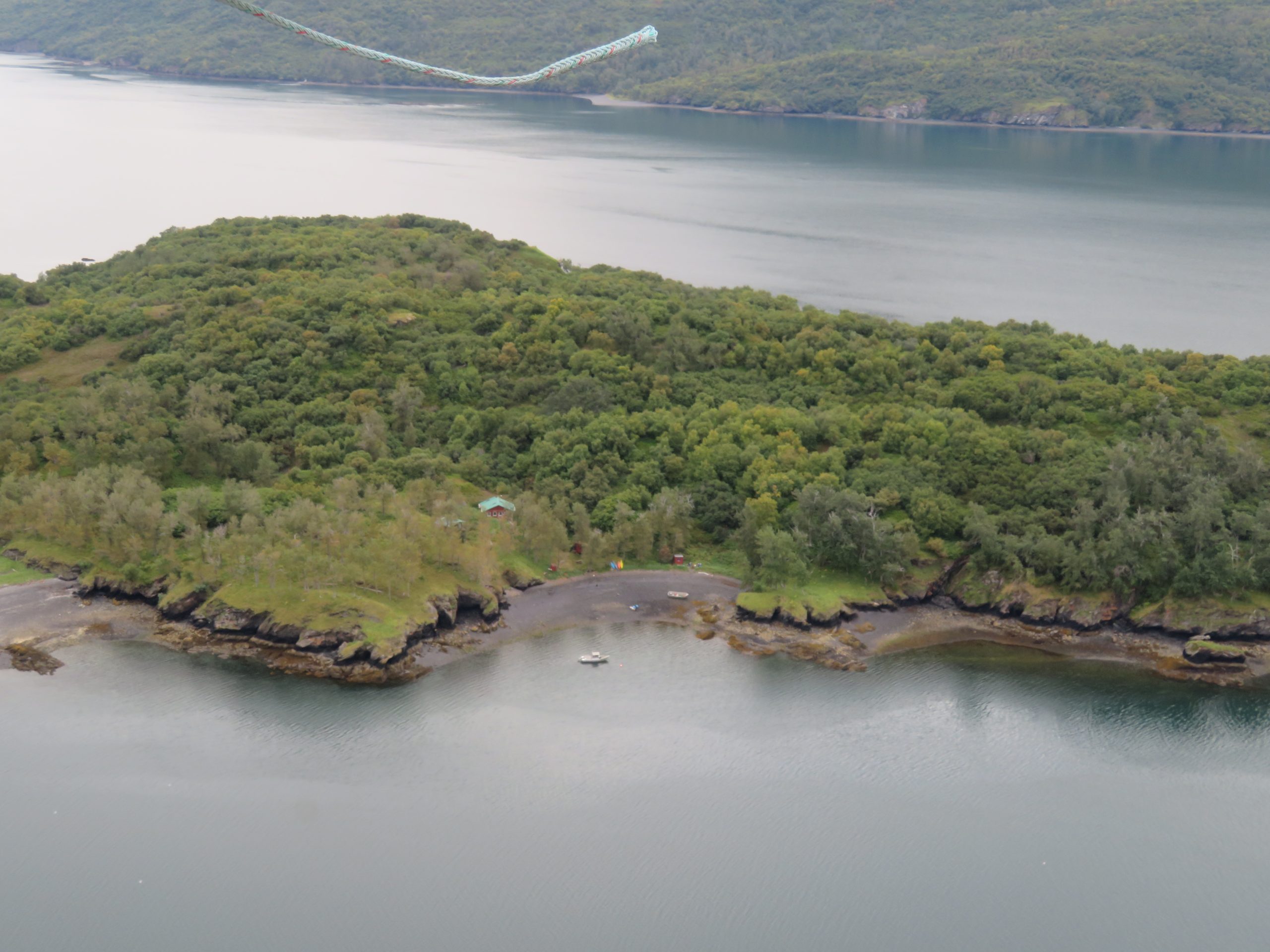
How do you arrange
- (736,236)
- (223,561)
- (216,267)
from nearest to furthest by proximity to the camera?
(223,561)
(216,267)
(736,236)

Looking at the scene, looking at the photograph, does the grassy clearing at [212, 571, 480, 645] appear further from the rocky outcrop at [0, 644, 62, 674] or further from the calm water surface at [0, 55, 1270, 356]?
the calm water surface at [0, 55, 1270, 356]

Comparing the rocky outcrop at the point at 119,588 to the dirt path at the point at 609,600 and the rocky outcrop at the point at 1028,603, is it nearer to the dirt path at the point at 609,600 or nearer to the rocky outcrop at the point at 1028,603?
the dirt path at the point at 609,600

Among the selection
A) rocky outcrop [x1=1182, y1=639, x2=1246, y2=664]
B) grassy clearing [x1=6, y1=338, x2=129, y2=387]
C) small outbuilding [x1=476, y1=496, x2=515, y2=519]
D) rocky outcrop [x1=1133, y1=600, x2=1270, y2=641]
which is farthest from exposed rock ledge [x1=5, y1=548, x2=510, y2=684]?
rocky outcrop [x1=1182, y1=639, x2=1246, y2=664]

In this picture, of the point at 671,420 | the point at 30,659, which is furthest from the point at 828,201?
the point at 30,659

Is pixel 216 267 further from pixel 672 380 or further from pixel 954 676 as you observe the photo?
pixel 954 676

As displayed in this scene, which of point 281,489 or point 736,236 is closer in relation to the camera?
point 281,489

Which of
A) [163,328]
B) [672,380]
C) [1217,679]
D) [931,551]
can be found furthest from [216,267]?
[1217,679]

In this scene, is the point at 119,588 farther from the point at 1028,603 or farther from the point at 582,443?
the point at 1028,603
